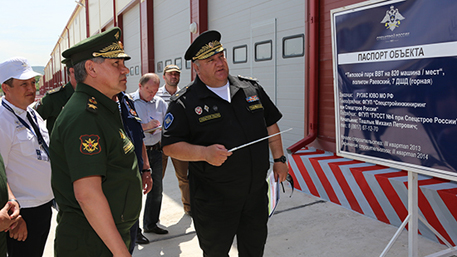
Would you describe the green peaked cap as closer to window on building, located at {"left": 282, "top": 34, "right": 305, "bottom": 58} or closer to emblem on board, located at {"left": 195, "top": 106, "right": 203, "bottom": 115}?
emblem on board, located at {"left": 195, "top": 106, "right": 203, "bottom": 115}

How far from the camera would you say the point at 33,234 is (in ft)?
7.84

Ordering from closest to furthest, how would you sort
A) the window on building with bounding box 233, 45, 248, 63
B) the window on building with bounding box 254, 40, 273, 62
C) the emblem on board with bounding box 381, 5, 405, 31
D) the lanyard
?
1. the lanyard
2. the emblem on board with bounding box 381, 5, 405, 31
3. the window on building with bounding box 254, 40, 273, 62
4. the window on building with bounding box 233, 45, 248, 63

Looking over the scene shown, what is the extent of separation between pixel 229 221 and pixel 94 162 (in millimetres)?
1235

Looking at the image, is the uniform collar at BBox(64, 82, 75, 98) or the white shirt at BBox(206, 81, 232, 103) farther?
the uniform collar at BBox(64, 82, 75, 98)

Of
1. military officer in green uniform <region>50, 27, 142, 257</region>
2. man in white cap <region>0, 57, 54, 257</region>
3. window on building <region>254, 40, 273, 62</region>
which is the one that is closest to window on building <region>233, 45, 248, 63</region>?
window on building <region>254, 40, 273, 62</region>

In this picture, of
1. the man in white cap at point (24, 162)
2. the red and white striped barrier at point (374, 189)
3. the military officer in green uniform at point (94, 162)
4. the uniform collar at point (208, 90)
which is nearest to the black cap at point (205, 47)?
the uniform collar at point (208, 90)

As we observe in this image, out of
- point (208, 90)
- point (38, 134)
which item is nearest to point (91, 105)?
point (208, 90)

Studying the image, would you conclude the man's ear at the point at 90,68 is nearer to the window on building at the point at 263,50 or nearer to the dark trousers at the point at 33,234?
the dark trousers at the point at 33,234

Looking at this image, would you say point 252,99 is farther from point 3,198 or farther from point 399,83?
point 3,198

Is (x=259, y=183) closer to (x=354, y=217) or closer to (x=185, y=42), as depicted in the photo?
(x=354, y=217)

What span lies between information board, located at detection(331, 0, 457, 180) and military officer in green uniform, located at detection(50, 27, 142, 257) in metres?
2.15

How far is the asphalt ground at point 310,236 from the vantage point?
3.60 m

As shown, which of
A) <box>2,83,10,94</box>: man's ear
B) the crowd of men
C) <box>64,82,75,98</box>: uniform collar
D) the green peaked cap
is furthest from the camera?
<box>64,82,75,98</box>: uniform collar

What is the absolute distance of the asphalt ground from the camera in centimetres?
360
